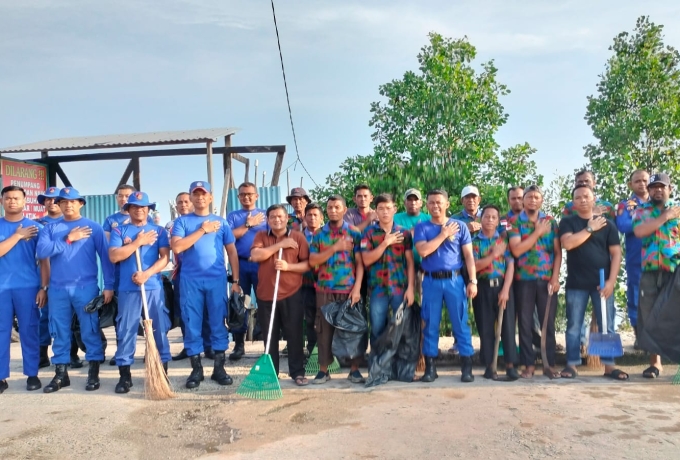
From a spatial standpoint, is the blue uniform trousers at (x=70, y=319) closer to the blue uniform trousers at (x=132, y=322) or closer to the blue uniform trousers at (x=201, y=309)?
the blue uniform trousers at (x=132, y=322)

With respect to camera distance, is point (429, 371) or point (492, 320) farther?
point (492, 320)

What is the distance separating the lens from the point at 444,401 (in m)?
4.80

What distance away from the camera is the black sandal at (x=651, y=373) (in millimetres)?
5480

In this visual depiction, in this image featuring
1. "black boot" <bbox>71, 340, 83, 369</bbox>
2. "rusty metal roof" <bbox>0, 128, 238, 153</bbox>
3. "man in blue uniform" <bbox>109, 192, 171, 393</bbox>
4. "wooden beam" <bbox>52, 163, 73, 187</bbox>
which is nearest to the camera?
"man in blue uniform" <bbox>109, 192, 171, 393</bbox>

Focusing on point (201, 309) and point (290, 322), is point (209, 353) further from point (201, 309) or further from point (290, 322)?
point (290, 322)

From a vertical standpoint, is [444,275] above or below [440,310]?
above

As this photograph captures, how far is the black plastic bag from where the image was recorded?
17.6 feet

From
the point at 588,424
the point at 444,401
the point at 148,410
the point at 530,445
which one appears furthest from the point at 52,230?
the point at 588,424

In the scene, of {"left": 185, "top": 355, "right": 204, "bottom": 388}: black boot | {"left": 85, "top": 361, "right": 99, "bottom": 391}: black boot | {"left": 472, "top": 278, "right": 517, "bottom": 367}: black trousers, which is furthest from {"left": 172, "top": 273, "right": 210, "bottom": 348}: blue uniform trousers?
{"left": 472, "top": 278, "right": 517, "bottom": 367}: black trousers

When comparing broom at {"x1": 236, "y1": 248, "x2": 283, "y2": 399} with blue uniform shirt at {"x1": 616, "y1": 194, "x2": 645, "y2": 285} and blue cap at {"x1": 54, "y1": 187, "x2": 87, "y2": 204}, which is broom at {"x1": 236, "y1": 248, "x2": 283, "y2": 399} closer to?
blue cap at {"x1": 54, "y1": 187, "x2": 87, "y2": 204}

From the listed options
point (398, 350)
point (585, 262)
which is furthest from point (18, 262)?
point (585, 262)

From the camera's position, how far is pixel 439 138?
7.18 m

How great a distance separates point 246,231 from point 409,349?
232 centimetres

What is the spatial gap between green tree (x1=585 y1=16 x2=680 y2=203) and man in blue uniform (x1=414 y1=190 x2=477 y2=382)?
313 cm
